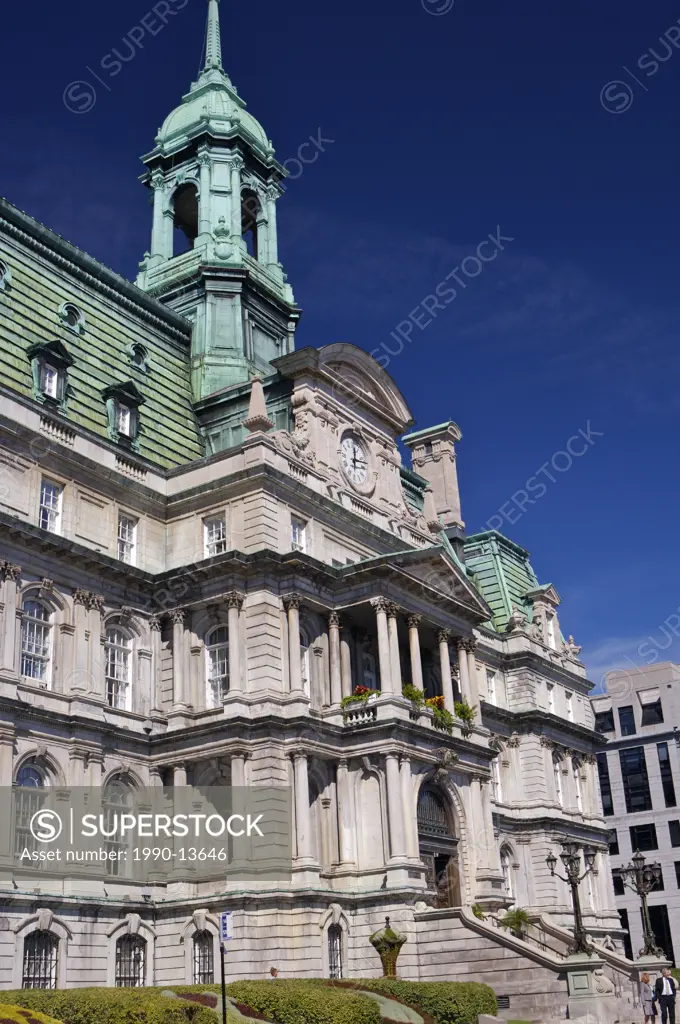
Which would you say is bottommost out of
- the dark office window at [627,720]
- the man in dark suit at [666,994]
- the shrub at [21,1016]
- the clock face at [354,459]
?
the man in dark suit at [666,994]

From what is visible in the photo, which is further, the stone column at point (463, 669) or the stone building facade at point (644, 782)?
the stone building facade at point (644, 782)

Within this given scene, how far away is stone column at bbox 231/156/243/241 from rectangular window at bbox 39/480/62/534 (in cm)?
2371

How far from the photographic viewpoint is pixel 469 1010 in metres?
38.2

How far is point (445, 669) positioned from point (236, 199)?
29.6 m

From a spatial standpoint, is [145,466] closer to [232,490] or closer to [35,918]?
[232,490]

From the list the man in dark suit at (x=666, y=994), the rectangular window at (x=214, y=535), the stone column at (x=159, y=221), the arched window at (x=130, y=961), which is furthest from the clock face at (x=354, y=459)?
the man in dark suit at (x=666, y=994)

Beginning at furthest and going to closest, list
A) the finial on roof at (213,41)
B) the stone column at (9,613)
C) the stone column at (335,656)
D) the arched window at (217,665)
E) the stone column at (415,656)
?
1. the finial on roof at (213,41)
2. the stone column at (415,656)
3. the stone column at (335,656)
4. the arched window at (217,665)
5. the stone column at (9,613)

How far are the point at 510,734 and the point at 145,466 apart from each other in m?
32.9

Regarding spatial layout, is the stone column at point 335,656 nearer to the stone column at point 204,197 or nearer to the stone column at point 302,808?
the stone column at point 302,808

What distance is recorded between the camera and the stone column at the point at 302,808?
144 ft

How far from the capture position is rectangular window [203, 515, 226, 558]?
49125mm

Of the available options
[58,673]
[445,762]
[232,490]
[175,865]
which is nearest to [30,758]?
[58,673]

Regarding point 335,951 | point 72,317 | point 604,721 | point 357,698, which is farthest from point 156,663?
point 604,721

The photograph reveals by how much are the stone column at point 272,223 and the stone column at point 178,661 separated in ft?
87.4
